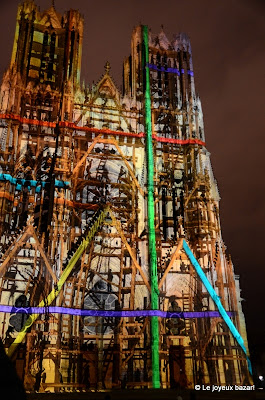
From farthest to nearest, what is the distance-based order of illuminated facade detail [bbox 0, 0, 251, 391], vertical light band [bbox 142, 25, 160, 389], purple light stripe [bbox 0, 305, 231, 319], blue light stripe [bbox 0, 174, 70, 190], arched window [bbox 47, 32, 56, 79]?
arched window [bbox 47, 32, 56, 79]
blue light stripe [bbox 0, 174, 70, 190]
illuminated facade detail [bbox 0, 0, 251, 391]
vertical light band [bbox 142, 25, 160, 389]
purple light stripe [bbox 0, 305, 231, 319]

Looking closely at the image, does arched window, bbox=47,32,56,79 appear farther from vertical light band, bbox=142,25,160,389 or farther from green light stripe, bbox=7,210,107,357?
green light stripe, bbox=7,210,107,357

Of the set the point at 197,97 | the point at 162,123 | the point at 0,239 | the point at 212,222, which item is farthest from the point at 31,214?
the point at 197,97

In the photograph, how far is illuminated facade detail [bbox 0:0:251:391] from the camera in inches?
658

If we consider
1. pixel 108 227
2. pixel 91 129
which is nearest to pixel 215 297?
pixel 108 227

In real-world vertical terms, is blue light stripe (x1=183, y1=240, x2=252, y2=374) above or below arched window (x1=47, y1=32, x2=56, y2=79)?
below

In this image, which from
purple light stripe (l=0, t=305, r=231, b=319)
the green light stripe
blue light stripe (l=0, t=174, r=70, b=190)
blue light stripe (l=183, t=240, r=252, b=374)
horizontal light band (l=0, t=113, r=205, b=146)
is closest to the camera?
the green light stripe

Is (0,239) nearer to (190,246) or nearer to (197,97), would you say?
(190,246)

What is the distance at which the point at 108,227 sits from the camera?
2044cm

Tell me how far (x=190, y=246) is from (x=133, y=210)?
11.8 feet

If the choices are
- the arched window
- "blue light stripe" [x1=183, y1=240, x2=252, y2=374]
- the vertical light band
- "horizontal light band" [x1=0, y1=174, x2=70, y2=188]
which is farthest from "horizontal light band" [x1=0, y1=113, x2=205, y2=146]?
"blue light stripe" [x1=183, y1=240, x2=252, y2=374]

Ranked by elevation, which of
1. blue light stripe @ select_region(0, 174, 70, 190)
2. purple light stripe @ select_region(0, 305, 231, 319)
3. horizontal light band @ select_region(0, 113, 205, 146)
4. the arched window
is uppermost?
the arched window

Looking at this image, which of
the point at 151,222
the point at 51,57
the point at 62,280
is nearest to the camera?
the point at 62,280

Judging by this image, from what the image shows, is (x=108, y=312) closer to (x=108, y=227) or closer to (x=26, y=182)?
(x=108, y=227)

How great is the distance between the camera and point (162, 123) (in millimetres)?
24594
